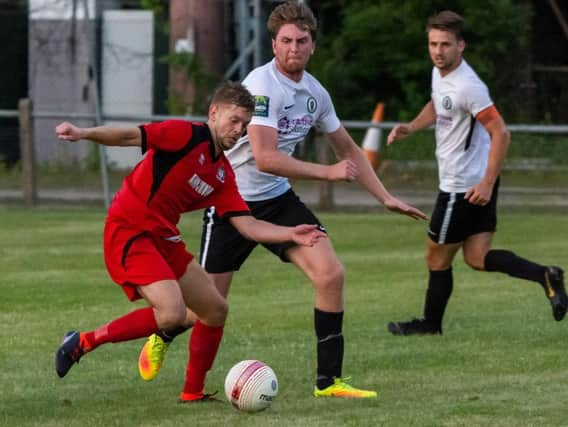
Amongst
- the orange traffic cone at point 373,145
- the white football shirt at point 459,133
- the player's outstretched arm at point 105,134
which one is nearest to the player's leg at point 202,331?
the player's outstretched arm at point 105,134

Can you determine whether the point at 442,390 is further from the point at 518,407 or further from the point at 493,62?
the point at 493,62

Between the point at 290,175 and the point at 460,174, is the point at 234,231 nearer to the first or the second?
the point at 290,175

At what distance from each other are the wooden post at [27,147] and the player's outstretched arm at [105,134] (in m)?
12.9

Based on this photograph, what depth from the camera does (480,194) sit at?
30.0 ft

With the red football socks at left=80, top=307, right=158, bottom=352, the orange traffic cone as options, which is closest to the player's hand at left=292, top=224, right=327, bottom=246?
the red football socks at left=80, top=307, right=158, bottom=352

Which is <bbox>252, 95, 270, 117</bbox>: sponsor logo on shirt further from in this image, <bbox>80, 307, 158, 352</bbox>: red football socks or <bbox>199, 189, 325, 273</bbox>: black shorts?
<bbox>80, 307, 158, 352</bbox>: red football socks

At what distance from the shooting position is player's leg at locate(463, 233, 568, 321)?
9266 millimetres

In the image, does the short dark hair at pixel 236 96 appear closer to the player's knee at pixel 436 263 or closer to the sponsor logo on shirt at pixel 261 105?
the sponsor logo on shirt at pixel 261 105

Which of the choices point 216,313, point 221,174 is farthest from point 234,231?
point 221,174

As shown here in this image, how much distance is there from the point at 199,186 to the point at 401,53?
17582mm

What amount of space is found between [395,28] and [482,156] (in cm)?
1483

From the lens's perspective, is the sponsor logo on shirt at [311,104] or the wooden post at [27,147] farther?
the wooden post at [27,147]

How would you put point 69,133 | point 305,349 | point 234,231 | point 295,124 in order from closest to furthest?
point 69,133
point 295,124
point 234,231
point 305,349

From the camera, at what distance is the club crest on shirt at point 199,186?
699 cm
